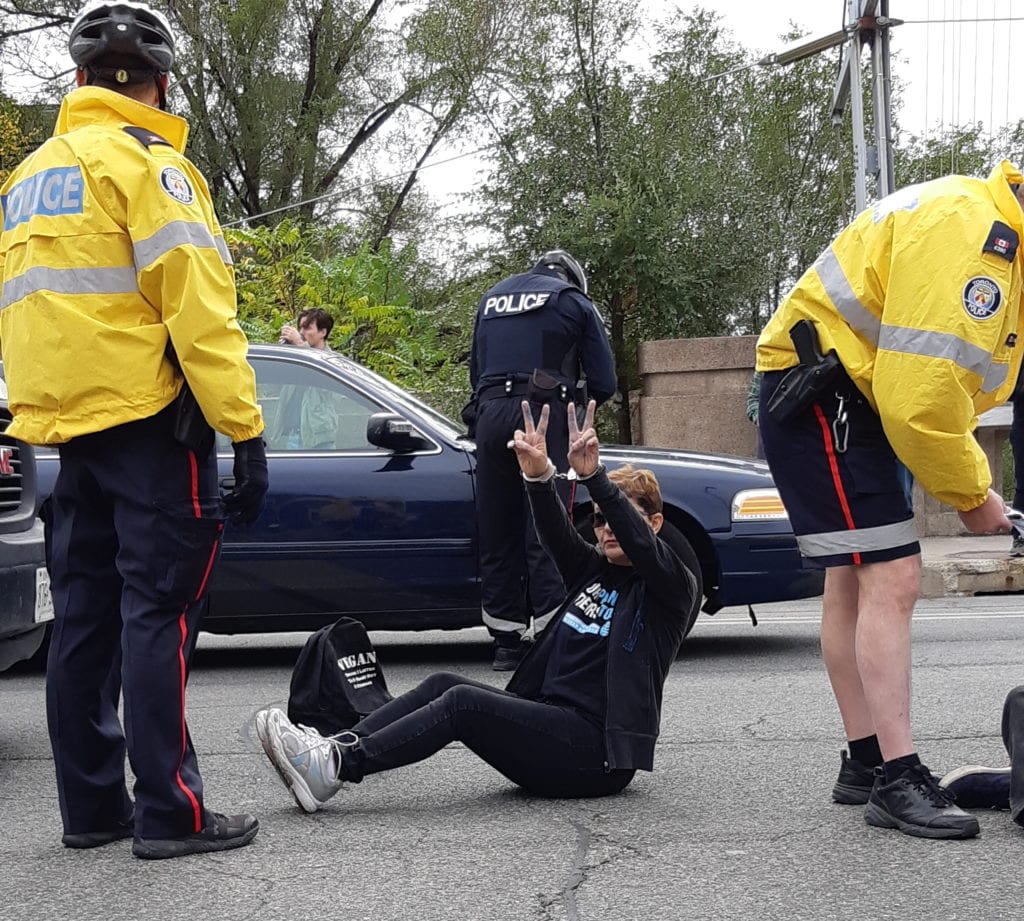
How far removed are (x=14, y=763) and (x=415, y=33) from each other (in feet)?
80.2

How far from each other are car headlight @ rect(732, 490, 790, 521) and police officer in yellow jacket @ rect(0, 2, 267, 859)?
12.3 ft

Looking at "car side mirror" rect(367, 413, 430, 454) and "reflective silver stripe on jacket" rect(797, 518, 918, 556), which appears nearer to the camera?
"reflective silver stripe on jacket" rect(797, 518, 918, 556)

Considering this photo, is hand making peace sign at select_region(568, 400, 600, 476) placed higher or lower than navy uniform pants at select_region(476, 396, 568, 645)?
higher

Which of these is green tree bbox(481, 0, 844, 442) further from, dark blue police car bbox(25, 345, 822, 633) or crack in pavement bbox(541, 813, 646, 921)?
crack in pavement bbox(541, 813, 646, 921)

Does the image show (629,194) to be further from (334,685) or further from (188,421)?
(188,421)

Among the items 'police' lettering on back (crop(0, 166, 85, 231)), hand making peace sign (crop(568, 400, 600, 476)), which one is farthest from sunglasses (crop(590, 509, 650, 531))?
'police' lettering on back (crop(0, 166, 85, 231))

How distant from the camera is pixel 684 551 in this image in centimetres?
636

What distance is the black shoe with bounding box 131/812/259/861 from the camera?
377 centimetres

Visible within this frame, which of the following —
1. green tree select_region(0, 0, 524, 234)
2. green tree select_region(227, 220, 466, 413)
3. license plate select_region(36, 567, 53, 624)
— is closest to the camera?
license plate select_region(36, 567, 53, 624)

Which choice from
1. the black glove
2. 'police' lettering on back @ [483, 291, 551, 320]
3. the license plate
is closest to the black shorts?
the black glove

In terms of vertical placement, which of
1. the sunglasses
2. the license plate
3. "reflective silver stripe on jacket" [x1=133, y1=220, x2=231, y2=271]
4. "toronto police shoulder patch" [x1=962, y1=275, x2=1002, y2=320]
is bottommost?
the license plate

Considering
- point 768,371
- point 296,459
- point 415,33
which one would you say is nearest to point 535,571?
point 296,459

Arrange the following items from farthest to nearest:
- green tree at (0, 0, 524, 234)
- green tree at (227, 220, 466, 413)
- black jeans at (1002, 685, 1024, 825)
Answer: green tree at (0, 0, 524, 234) < green tree at (227, 220, 466, 413) < black jeans at (1002, 685, 1024, 825)

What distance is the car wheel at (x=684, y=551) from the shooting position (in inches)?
179
